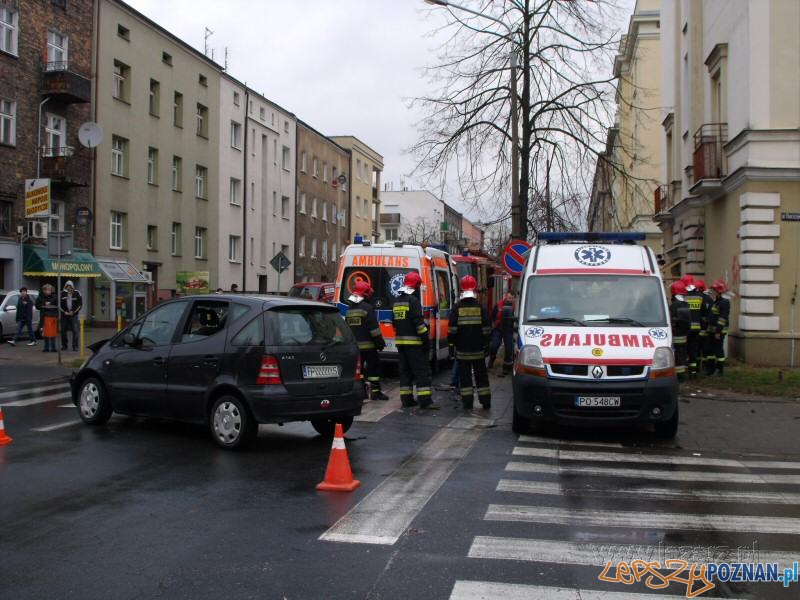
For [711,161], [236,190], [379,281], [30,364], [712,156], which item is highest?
[236,190]

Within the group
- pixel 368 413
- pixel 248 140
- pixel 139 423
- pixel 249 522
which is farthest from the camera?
pixel 248 140

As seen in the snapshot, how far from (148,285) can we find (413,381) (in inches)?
986

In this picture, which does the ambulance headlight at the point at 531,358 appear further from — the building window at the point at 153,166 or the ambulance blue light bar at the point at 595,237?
the building window at the point at 153,166

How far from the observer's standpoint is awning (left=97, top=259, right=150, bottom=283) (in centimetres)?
3234

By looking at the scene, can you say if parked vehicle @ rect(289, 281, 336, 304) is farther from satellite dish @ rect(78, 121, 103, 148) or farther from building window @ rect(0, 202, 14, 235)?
building window @ rect(0, 202, 14, 235)

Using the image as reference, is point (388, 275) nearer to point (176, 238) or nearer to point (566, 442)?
point (566, 442)

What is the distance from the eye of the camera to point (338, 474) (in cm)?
723

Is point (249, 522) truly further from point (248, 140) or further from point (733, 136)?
point (248, 140)

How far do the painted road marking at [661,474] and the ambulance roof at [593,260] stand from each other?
10.6ft

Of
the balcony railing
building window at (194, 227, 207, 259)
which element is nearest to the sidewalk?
the balcony railing

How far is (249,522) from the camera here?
6148mm

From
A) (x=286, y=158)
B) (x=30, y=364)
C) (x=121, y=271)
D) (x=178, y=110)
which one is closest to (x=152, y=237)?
(x=121, y=271)

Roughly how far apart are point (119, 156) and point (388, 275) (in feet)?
72.3

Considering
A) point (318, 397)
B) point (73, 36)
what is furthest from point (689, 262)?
point (73, 36)
